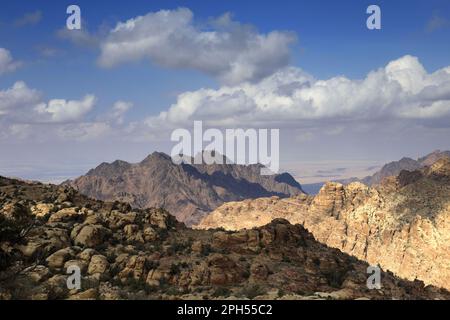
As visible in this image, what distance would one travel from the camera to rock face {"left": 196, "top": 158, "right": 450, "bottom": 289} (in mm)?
114125

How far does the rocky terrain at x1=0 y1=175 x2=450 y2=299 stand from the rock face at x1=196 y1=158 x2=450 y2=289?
263 feet

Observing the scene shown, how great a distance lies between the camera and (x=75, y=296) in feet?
78.8

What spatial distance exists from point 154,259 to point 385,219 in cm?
12089

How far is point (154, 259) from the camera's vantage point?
32.7 m

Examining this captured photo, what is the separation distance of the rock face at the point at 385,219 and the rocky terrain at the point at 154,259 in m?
80.1

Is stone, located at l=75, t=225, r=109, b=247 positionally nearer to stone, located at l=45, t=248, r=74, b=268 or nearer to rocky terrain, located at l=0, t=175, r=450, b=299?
rocky terrain, located at l=0, t=175, r=450, b=299

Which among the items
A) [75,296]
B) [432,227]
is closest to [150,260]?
[75,296]

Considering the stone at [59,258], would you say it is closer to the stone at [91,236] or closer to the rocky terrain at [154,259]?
the rocky terrain at [154,259]

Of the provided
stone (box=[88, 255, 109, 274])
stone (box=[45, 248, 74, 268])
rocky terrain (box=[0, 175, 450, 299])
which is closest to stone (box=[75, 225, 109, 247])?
rocky terrain (box=[0, 175, 450, 299])

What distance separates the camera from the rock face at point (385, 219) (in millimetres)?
114125

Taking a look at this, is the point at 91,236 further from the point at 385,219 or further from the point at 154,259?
the point at 385,219

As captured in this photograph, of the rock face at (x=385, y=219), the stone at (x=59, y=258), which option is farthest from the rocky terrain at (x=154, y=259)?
the rock face at (x=385, y=219)

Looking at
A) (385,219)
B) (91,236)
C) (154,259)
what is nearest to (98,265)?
(154,259)

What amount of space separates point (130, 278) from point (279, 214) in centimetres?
15641
